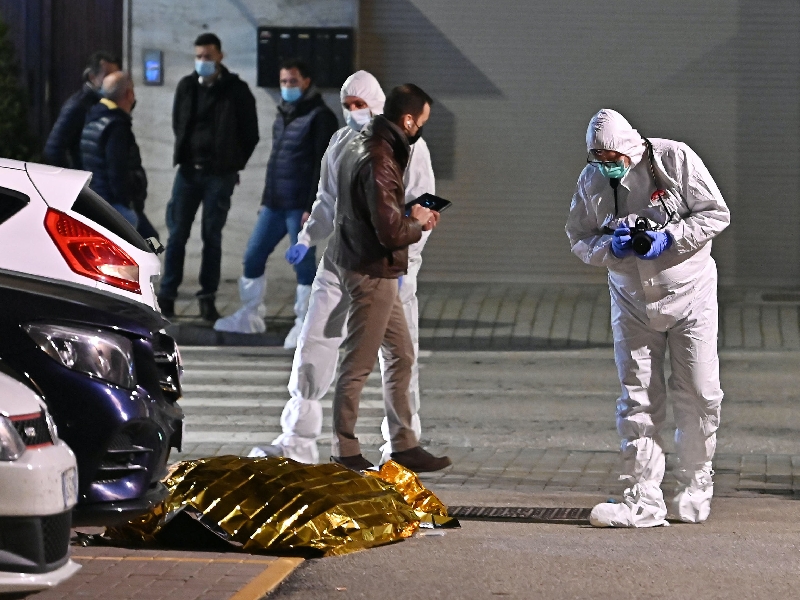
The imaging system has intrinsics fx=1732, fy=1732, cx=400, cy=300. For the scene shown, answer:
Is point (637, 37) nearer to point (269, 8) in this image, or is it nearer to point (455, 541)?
point (269, 8)

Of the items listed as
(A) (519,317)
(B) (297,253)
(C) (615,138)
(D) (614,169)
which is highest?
(C) (615,138)

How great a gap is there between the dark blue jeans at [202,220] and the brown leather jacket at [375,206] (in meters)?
6.81

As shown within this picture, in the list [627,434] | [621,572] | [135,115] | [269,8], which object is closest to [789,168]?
[269,8]

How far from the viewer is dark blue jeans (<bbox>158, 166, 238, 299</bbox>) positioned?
15.4m

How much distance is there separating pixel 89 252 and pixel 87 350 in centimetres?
35

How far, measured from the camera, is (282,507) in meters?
6.80

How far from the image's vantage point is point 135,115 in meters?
17.2

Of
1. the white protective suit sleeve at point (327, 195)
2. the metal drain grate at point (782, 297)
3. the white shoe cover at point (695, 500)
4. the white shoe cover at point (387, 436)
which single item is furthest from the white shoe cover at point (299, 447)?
the metal drain grate at point (782, 297)

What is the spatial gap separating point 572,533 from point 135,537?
1832 mm

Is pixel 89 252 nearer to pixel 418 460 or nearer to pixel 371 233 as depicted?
pixel 371 233

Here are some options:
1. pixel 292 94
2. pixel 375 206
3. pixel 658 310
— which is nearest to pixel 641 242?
pixel 658 310

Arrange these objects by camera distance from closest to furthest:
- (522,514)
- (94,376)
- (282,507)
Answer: (94,376)
(282,507)
(522,514)

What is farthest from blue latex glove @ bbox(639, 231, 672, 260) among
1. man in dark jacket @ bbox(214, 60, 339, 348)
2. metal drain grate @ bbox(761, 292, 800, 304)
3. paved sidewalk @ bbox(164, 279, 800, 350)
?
metal drain grate @ bbox(761, 292, 800, 304)

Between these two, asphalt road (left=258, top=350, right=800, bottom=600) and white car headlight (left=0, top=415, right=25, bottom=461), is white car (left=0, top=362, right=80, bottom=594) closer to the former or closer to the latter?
white car headlight (left=0, top=415, right=25, bottom=461)
